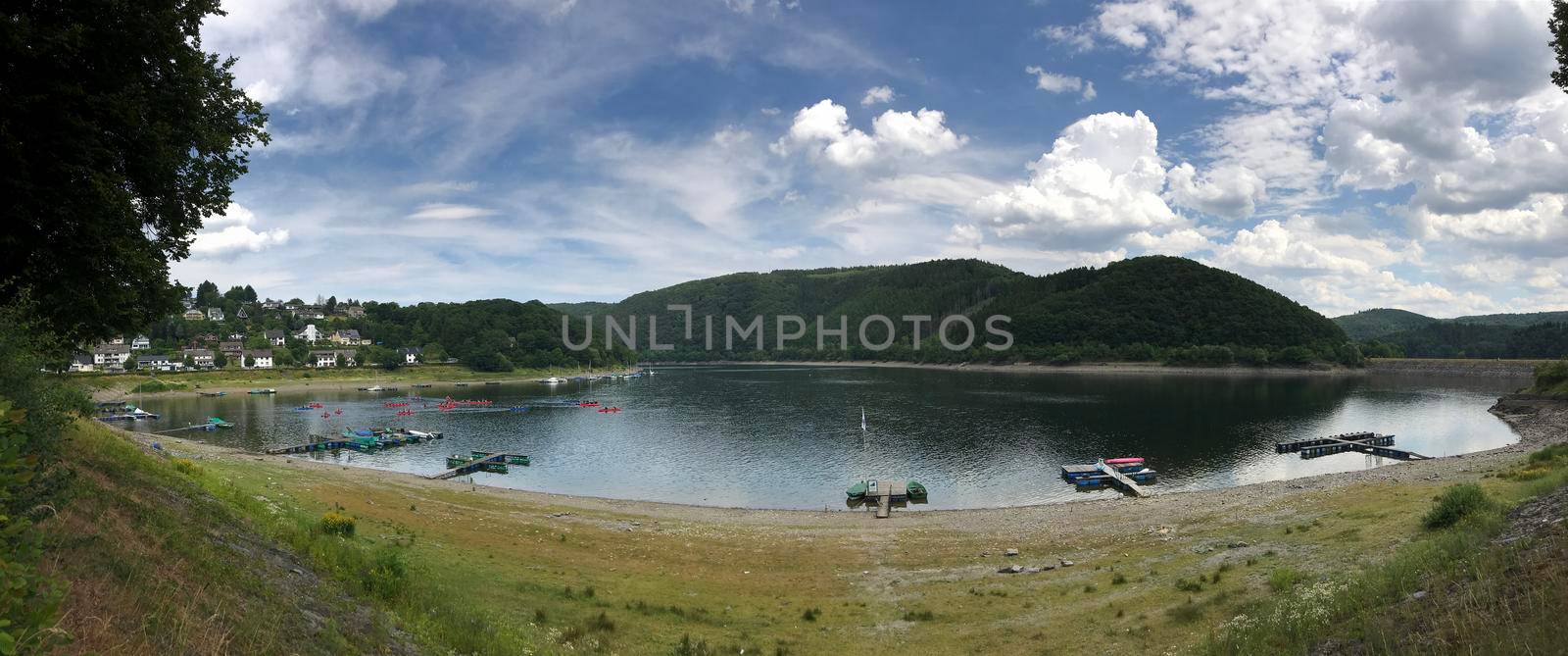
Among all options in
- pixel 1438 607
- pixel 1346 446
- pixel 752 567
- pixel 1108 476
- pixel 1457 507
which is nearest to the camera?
pixel 1438 607

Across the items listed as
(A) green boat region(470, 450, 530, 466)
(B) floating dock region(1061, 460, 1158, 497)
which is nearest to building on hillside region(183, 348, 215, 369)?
(A) green boat region(470, 450, 530, 466)

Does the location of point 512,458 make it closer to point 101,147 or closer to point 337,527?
point 337,527

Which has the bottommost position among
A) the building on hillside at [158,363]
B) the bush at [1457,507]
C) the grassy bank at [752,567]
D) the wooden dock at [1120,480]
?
the wooden dock at [1120,480]

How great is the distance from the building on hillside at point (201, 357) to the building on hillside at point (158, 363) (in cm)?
249

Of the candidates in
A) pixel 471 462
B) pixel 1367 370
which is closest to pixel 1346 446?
pixel 471 462

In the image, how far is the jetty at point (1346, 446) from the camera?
59500 mm

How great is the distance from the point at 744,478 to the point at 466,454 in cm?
2835

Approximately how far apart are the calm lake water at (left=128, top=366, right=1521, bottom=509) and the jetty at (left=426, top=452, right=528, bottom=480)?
1662 mm

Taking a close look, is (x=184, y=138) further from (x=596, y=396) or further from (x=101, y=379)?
(x=101, y=379)

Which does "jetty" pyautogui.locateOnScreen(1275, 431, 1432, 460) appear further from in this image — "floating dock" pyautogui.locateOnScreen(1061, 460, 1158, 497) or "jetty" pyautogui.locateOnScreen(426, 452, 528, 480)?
"jetty" pyautogui.locateOnScreen(426, 452, 528, 480)

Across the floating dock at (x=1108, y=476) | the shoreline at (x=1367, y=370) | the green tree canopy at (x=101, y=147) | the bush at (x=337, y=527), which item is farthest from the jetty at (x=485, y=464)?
the shoreline at (x=1367, y=370)

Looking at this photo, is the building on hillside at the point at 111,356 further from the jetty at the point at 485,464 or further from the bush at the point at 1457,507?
the bush at the point at 1457,507

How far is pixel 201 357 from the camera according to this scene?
515 feet

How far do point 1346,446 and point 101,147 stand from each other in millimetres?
83757
